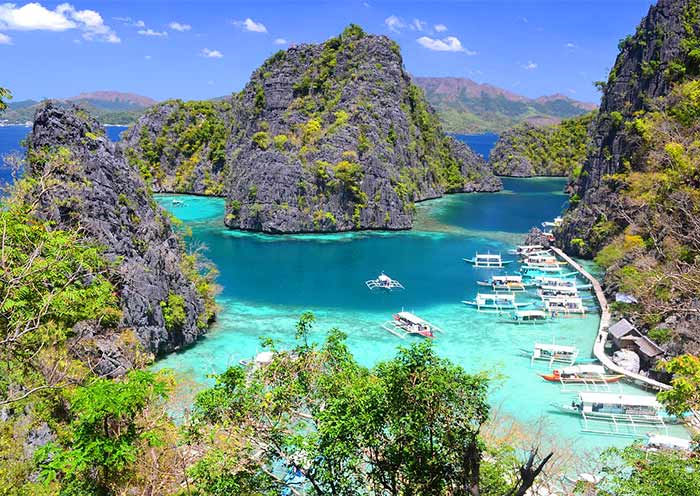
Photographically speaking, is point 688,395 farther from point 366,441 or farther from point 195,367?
point 195,367

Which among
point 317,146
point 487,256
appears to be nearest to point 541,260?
point 487,256

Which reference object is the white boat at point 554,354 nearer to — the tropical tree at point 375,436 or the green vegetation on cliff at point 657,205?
the green vegetation on cliff at point 657,205

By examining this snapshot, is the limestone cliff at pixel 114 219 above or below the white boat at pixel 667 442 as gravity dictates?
above

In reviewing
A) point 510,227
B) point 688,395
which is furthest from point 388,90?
point 688,395

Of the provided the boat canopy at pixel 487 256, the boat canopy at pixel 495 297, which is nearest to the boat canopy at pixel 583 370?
the boat canopy at pixel 495 297

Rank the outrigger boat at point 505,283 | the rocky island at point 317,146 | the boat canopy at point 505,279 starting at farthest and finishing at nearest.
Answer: the rocky island at point 317,146 < the boat canopy at point 505,279 < the outrigger boat at point 505,283

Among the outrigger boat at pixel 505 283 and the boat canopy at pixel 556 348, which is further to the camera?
the outrigger boat at pixel 505 283

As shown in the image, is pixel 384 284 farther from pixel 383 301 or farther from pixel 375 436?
pixel 375 436

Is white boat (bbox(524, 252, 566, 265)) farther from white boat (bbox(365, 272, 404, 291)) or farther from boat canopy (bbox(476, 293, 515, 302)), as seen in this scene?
white boat (bbox(365, 272, 404, 291))

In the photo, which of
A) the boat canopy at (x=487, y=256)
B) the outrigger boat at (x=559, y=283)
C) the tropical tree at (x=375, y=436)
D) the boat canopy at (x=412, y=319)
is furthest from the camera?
the boat canopy at (x=487, y=256)
